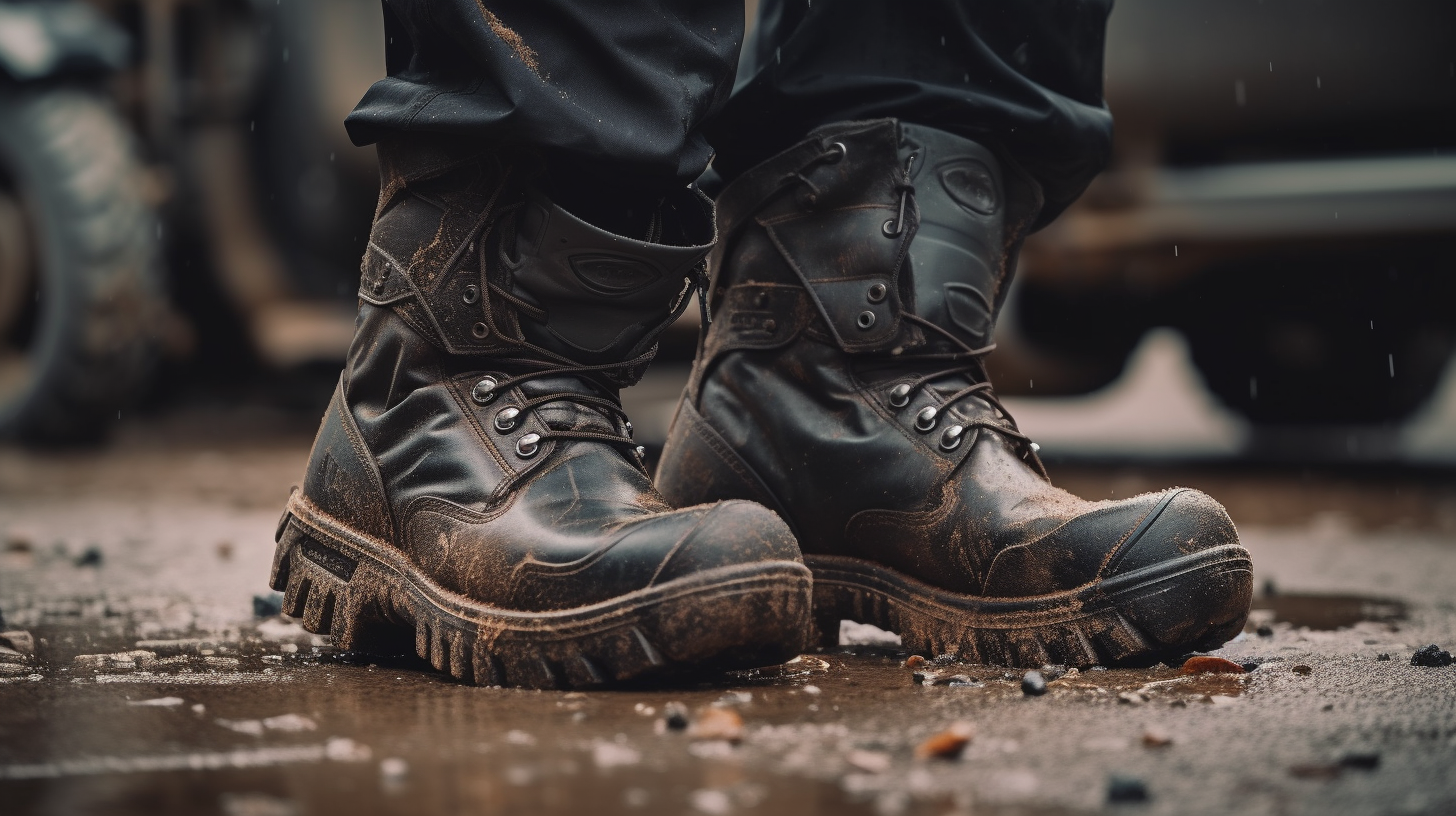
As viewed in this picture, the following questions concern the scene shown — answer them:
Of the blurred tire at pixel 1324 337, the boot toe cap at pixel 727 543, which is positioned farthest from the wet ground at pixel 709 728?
the blurred tire at pixel 1324 337

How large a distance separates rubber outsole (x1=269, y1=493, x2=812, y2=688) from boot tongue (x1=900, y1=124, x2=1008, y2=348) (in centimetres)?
42

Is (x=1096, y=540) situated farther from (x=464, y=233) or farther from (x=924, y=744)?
(x=464, y=233)

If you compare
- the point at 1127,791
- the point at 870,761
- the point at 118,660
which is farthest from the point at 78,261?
the point at 1127,791

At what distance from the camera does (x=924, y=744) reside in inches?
41.4

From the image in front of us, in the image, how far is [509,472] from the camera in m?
1.36

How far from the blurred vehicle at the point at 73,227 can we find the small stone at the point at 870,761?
10.9 feet

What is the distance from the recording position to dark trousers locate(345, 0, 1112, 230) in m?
1.34

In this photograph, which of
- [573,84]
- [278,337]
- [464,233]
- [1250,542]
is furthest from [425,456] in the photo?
[278,337]

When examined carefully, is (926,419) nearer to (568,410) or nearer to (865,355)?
(865,355)

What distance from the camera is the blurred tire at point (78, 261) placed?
3.84m

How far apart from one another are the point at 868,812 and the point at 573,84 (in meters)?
0.72

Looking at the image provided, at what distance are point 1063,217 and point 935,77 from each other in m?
1.76

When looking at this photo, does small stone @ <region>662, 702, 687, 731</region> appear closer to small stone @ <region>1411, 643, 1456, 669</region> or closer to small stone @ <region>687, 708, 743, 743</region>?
small stone @ <region>687, 708, 743, 743</region>

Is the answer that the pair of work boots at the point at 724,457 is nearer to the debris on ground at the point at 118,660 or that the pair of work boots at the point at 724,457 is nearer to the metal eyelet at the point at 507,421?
the metal eyelet at the point at 507,421
